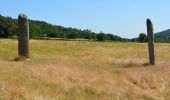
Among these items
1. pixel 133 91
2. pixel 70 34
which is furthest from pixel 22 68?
pixel 70 34

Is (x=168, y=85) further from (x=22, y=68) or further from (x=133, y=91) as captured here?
(x=22, y=68)

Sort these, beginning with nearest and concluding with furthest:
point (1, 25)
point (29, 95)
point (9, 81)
Answer: 1. point (29, 95)
2. point (9, 81)
3. point (1, 25)

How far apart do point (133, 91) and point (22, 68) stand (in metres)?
4.31

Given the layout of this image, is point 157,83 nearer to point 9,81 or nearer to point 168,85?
point 168,85

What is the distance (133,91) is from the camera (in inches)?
611

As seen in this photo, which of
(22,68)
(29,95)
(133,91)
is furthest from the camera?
(22,68)

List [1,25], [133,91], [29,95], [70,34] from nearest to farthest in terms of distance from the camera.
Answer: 1. [29,95]
2. [133,91]
3. [1,25]
4. [70,34]

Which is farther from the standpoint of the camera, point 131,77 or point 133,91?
point 131,77

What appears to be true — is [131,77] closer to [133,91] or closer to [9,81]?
[133,91]

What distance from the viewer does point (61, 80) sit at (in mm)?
15742

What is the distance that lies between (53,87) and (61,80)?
1.42 m

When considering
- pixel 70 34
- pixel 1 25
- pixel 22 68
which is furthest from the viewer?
pixel 70 34

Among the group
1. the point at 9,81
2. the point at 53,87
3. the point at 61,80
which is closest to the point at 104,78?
the point at 61,80

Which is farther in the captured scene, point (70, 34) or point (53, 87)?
point (70, 34)
